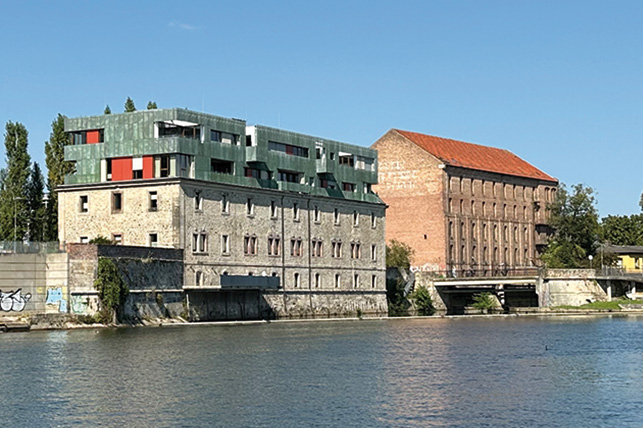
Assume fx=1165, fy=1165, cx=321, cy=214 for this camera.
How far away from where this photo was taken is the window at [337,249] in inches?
4537

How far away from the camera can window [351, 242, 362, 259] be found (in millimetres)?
118625

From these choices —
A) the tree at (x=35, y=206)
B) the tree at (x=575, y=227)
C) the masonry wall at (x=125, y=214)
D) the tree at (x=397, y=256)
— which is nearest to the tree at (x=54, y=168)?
the tree at (x=35, y=206)

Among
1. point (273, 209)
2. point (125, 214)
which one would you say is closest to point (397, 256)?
point (273, 209)

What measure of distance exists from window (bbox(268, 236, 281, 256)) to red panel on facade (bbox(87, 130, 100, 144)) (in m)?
17.9

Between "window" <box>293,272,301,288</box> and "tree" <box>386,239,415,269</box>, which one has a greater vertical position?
"tree" <box>386,239,415,269</box>

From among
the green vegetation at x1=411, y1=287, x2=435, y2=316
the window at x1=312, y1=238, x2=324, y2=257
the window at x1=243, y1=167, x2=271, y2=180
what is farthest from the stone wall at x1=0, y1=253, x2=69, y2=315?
the green vegetation at x1=411, y1=287, x2=435, y2=316

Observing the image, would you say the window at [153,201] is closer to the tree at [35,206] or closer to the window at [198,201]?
the window at [198,201]

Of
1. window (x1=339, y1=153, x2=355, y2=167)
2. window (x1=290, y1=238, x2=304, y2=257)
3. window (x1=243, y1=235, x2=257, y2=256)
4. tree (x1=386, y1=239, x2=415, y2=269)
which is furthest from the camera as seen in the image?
tree (x1=386, y1=239, x2=415, y2=269)

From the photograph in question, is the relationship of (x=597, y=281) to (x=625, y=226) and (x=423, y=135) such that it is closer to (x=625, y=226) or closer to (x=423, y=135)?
(x=423, y=135)

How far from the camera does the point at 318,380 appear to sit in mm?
48625

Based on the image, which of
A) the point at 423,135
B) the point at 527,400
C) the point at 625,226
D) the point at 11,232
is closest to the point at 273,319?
the point at 11,232

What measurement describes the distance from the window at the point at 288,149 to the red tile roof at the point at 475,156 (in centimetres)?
3389

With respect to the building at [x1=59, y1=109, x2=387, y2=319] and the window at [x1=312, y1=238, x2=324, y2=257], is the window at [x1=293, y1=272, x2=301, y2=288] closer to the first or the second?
the building at [x1=59, y1=109, x2=387, y2=319]

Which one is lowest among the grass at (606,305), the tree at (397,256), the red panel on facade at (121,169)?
the grass at (606,305)
